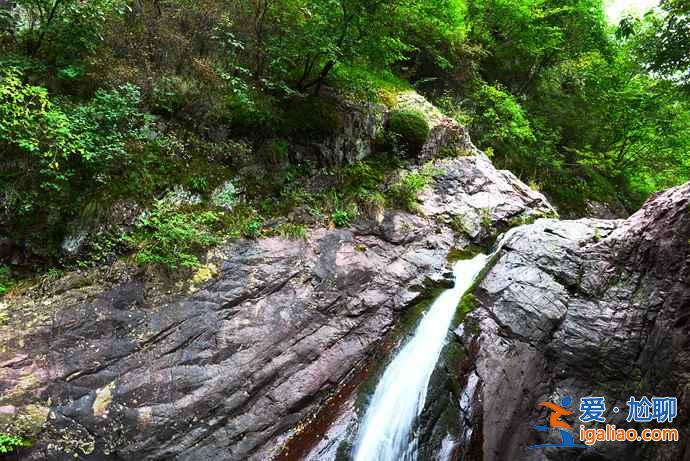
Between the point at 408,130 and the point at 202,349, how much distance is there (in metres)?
6.76

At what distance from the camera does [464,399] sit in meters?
5.45

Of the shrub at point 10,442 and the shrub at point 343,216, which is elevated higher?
the shrub at point 343,216

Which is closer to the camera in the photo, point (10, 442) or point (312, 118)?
point (10, 442)

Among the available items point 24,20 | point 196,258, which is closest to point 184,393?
point 196,258

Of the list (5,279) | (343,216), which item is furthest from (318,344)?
(5,279)

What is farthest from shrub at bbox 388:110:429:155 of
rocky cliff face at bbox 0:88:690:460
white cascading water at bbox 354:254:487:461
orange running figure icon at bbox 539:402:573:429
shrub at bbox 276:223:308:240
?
orange running figure icon at bbox 539:402:573:429

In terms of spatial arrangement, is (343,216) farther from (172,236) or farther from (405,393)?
(405,393)

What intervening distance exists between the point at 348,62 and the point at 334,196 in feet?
9.28

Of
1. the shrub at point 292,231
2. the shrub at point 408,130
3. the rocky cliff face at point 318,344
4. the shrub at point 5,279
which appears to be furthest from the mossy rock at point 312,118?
the shrub at point 5,279

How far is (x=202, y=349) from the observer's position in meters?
5.19

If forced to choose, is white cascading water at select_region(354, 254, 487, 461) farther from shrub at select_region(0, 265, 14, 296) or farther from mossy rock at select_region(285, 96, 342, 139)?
shrub at select_region(0, 265, 14, 296)
